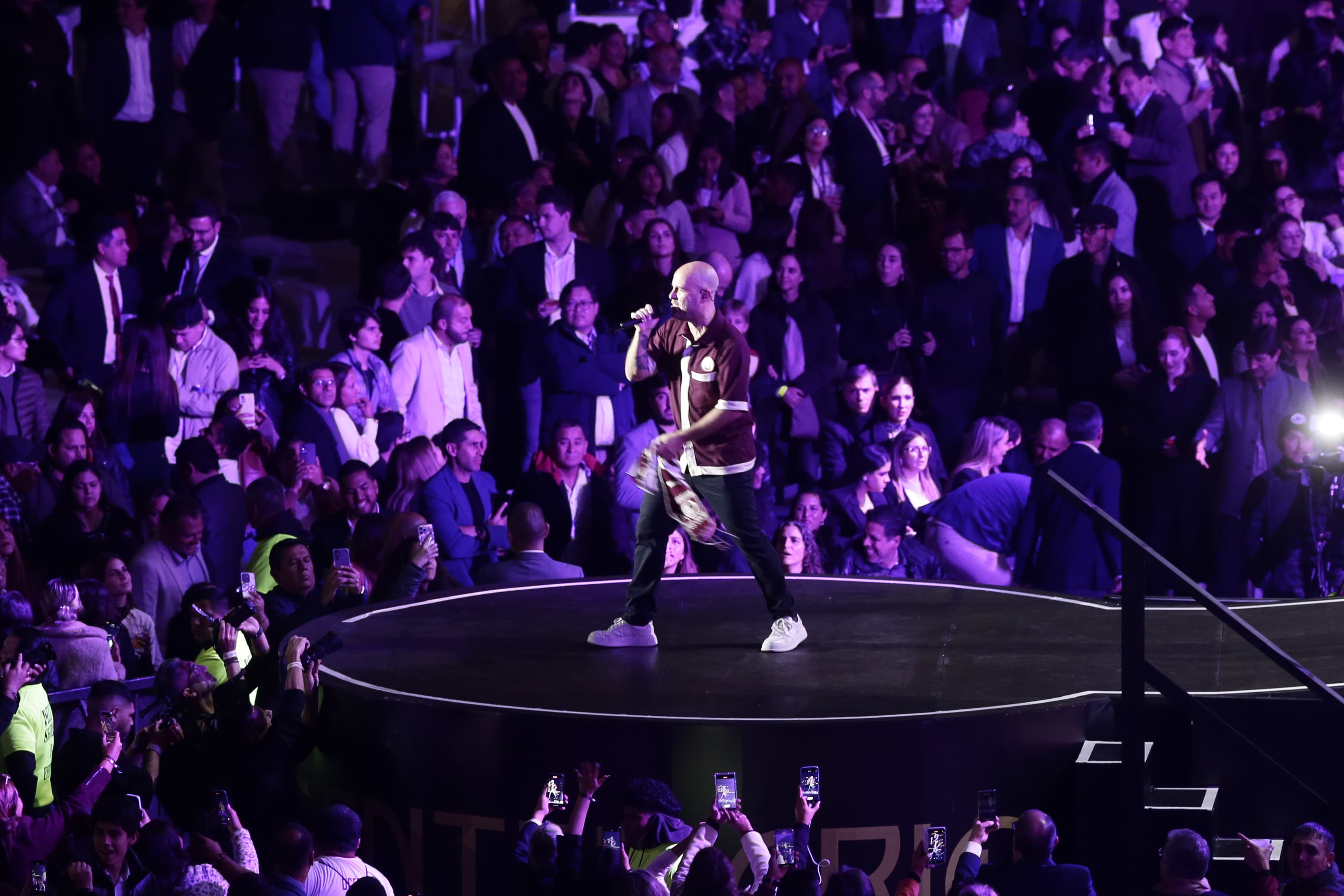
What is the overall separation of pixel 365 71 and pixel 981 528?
5419 millimetres

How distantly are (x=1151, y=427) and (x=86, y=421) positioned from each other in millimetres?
→ 5340

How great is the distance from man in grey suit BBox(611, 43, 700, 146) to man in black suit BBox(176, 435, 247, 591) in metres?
4.24

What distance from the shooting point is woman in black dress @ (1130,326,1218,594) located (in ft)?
34.9

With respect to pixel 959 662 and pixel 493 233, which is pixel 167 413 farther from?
pixel 959 662

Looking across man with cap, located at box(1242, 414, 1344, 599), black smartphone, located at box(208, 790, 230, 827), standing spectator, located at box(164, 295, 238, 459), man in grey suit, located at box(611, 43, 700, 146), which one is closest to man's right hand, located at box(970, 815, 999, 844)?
black smartphone, located at box(208, 790, 230, 827)

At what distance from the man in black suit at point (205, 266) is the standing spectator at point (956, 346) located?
369 centimetres

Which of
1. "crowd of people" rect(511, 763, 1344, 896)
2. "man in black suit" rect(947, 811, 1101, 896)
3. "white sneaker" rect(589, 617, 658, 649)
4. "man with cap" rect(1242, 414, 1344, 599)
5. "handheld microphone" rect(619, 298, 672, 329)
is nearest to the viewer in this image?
"crowd of people" rect(511, 763, 1344, 896)

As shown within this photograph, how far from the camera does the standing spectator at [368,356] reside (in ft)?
33.8

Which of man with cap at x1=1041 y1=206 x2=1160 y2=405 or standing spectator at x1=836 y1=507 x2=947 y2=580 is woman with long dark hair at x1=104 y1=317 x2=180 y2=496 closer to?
standing spectator at x1=836 y1=507 x2=947 y2=580


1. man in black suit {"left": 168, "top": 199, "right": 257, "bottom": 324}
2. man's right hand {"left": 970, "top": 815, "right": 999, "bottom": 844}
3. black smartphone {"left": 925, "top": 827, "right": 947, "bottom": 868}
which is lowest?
black smartphone {"left": 925, "top": 827, "right": 947, "bottom": 868}

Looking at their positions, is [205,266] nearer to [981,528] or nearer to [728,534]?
[728,534]

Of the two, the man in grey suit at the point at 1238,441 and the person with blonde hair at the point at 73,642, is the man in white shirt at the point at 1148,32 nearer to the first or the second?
the man in grey suit at the point at 1238,441

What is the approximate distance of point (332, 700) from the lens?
739 cm

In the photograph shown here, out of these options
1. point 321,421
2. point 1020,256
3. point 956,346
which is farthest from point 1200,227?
point 321,421
